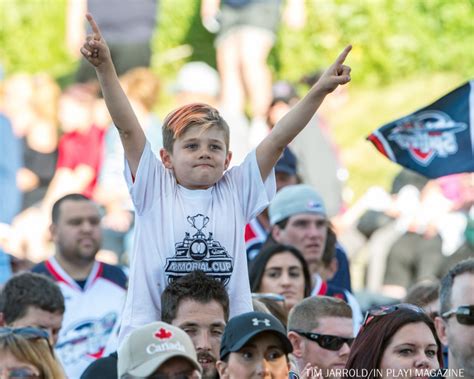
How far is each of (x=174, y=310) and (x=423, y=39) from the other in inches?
453

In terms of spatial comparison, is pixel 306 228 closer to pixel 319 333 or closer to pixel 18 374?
pixel 319 333

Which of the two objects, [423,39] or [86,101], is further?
[423,39]

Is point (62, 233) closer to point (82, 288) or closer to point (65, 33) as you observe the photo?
point (82, 288)

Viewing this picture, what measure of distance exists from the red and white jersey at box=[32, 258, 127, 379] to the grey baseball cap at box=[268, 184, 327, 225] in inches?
44.8

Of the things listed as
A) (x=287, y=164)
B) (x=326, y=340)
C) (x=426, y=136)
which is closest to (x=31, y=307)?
(x=326, y=340)

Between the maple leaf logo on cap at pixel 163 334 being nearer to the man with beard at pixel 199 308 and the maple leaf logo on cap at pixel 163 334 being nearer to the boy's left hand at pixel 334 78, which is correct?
the man with beard at pixel 199 308

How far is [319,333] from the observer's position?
25.5ft

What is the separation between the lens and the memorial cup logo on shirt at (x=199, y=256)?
22.1ft

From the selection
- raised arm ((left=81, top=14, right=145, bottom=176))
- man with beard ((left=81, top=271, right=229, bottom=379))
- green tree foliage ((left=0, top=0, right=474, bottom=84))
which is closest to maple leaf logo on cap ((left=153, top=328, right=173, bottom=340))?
man with beard ((left=81, top=271, right=229, bottom=379))

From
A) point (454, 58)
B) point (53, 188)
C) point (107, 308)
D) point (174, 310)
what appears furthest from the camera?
point (454, 58)

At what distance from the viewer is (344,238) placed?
1408cm

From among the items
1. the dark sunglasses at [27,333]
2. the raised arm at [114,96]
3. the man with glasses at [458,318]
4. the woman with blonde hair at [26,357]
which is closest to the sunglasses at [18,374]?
the woman with blonde hair at [26,357]

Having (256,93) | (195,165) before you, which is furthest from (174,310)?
(256,93)

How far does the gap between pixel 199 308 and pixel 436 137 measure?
3591 millimetres
